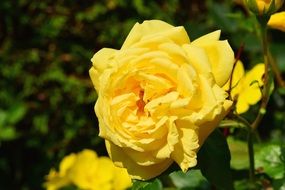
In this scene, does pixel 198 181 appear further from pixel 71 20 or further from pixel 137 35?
pixel 71 20

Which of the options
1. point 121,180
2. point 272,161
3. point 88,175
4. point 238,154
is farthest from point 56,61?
point 272,161

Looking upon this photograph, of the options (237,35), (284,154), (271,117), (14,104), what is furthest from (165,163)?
(14,104)

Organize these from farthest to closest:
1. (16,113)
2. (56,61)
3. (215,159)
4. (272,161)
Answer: (56,61) → (16,113) → (272,161) → (215,159)

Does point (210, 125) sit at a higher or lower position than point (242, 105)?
higher

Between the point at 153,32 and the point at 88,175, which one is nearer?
the point at 153,32

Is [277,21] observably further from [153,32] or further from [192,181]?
[192,181]

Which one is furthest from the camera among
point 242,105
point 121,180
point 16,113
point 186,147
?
point 16,113

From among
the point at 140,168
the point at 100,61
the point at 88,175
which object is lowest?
the point at 88,175
